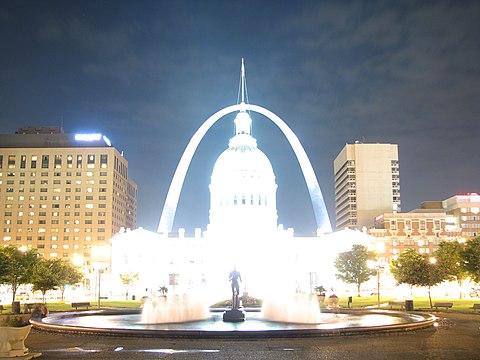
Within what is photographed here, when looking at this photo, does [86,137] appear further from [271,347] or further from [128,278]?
[271,347]

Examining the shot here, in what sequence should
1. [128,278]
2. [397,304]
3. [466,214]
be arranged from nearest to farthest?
[397,304] < [128,278] < [466,214]

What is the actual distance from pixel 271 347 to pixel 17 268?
185ft

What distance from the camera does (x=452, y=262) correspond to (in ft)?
270

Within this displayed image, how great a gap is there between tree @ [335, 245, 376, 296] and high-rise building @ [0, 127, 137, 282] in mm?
97461

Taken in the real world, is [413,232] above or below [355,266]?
above

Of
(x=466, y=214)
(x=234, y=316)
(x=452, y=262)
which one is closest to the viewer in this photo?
(x=234, y=316)

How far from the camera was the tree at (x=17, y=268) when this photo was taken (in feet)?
222

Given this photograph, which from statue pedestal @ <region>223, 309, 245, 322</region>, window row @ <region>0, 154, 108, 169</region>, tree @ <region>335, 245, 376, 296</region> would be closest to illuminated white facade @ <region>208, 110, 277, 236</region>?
window row @ <region>0, 154, 108, 169</region>

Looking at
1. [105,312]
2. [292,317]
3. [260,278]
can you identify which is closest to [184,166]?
[260,278]

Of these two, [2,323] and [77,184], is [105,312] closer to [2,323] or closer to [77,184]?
[2,323]

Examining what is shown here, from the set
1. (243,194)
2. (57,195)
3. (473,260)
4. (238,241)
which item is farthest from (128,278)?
(57,195)

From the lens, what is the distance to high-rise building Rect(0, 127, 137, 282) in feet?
585

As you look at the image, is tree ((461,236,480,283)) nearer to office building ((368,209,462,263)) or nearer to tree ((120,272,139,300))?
tree ((120,272,139,300))

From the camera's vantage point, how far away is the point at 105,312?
4588 cm
